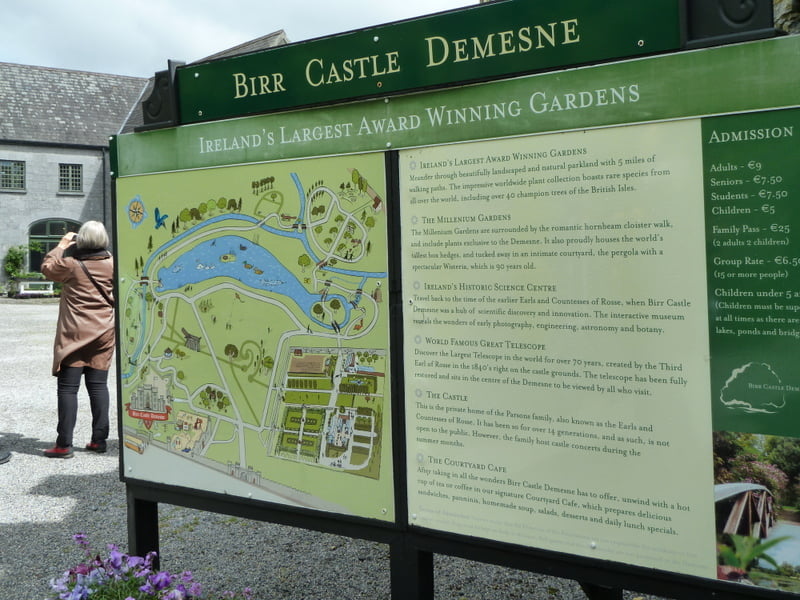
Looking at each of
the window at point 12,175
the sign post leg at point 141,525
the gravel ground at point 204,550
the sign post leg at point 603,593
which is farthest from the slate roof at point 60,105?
the sign post leg at point 603,593

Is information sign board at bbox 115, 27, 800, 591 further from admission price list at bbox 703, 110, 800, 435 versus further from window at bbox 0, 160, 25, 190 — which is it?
window at bbox 0, 160, 25, 190

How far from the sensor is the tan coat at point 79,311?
628cm

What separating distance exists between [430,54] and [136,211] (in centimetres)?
145

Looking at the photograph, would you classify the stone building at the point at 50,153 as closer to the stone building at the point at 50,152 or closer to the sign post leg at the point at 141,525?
the stone building at the point at 50,152

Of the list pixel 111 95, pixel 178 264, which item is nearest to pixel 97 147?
pixel 111 95

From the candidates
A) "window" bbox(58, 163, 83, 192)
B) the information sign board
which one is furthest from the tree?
"window" bbox(58, 163, 83, 192)

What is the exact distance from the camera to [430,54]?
2.45 meters

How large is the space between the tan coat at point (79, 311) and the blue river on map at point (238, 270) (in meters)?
3.57

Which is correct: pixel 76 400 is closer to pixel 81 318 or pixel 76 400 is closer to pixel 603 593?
pixel 81 318

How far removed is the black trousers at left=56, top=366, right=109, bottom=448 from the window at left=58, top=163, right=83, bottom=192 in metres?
40.5

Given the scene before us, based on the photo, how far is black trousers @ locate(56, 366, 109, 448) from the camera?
20.9 feet

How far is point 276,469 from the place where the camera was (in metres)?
2.86

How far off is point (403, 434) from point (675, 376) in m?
0.91

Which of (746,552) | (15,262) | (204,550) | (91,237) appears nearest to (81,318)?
(91,237)
